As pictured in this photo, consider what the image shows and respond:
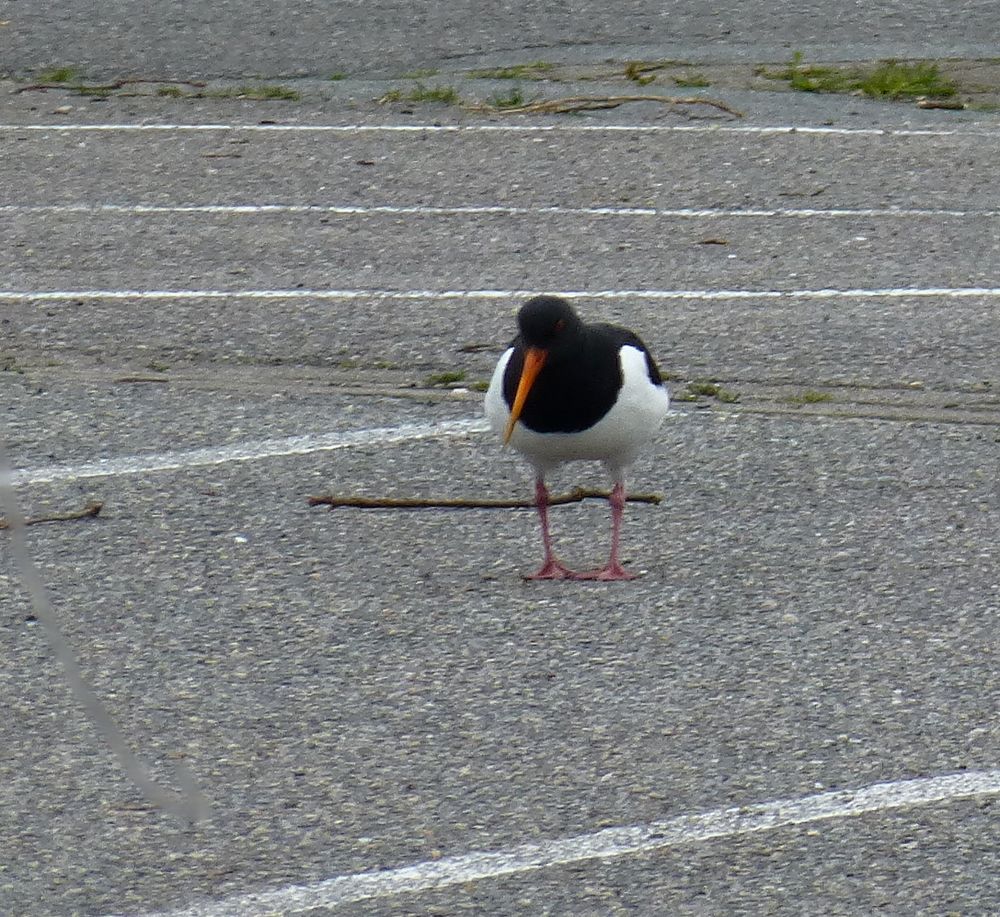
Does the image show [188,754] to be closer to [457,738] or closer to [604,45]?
[457,738]

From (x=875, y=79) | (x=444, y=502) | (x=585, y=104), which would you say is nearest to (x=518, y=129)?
(x=585, y=104)

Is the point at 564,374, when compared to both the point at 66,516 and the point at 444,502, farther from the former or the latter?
the point at 66,516

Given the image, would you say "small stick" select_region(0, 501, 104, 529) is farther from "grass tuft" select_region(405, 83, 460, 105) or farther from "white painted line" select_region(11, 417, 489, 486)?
"grass tuft" select_region(405, 83, 460, 105)

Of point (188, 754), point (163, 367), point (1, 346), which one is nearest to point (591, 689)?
point (188, 754)

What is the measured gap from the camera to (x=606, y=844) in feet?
12.3

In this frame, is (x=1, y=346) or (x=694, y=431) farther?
(x=1, y=346)

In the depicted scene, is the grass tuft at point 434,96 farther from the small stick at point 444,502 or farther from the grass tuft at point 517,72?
the small stick at point 444,502

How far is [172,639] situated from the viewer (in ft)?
15.8

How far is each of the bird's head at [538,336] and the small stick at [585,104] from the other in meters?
6.01

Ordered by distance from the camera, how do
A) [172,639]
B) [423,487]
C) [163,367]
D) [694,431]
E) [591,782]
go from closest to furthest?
[591,782] < [172,639] < [423,487] < [694,431] < [163,367]

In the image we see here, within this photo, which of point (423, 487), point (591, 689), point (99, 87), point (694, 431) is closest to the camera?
point (591, 689)

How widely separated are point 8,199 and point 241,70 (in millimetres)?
3209

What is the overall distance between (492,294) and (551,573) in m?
2.70

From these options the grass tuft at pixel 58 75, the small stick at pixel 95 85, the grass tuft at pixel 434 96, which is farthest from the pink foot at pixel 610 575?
the grass tuft at pixel 58 75
